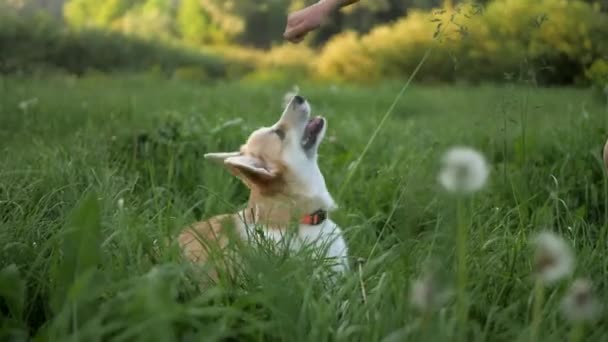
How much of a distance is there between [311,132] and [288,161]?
0.26 metres

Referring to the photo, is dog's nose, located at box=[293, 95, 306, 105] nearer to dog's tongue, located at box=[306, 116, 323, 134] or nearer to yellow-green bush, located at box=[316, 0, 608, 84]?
dog's tongue, located at box=[306, 116, 323, 134]

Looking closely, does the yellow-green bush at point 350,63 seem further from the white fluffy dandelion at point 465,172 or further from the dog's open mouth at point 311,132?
the white fluffy dandelion at point 465,172

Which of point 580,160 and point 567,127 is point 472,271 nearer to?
point 580,160

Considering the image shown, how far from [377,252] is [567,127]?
272 cm

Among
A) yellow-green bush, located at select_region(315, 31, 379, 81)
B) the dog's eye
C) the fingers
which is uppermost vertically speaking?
the fingers

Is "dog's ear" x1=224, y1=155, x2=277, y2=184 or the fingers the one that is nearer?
the fingers

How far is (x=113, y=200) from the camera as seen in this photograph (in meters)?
2.54

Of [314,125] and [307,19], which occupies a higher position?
[307,19]

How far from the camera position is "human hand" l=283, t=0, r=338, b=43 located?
8.86 ft

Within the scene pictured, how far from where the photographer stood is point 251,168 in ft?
9.99

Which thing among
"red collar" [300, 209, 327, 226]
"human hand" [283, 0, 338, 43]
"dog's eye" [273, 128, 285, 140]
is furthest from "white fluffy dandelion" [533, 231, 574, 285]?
"dog's eye" [273, 128, 285, 140]

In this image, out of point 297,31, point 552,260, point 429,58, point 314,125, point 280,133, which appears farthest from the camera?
point 429,58

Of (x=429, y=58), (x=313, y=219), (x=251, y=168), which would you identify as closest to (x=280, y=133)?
(x=251, y=168)

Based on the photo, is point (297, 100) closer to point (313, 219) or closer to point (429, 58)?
point (313, 219)
